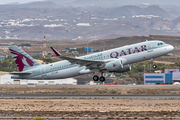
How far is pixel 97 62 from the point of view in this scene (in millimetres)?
63625

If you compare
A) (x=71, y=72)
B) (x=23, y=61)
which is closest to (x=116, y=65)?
(x=71, y=72)

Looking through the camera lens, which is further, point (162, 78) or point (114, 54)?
point (162, 78)

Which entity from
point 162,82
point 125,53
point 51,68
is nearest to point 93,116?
point 125,53

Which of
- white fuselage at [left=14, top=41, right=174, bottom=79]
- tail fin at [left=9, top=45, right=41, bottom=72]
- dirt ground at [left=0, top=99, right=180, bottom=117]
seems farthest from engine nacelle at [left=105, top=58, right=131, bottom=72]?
tail fin at [left=9, top=45, right=41, bottom=72]

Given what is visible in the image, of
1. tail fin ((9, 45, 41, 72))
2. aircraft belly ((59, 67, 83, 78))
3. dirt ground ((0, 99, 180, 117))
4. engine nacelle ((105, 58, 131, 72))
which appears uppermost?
tail fin ((9, 45, 41, 72))

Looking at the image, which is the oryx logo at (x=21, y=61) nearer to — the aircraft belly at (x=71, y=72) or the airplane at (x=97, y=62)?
the airplane at (x=97, y=62)

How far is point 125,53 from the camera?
6278 cm

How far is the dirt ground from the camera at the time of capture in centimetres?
4397

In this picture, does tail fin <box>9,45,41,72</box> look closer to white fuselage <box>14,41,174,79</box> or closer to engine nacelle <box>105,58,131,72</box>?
white fuselage <box>14,41,174,79</box>

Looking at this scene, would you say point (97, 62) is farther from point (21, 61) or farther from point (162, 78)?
point (162, 78)

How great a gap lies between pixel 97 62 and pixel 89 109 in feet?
52.9

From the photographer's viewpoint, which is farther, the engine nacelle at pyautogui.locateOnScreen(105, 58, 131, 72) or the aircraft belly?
the aircraft belly

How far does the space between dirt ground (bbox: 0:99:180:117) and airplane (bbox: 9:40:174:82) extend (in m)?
8.36

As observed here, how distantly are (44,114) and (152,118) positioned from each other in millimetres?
13295
